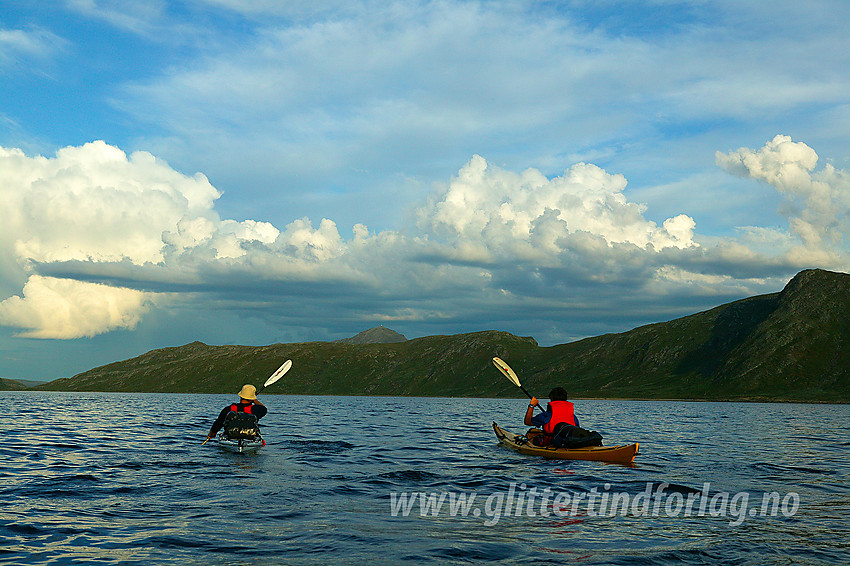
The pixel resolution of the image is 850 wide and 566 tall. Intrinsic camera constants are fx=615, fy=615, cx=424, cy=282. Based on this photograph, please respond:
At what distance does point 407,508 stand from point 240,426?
1462 centimetres

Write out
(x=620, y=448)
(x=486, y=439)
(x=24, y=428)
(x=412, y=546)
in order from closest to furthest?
(x=412, y=546), (x=620, y=448), (x=486, y=439), (x=24, y=428)

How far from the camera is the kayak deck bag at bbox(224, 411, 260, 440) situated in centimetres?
2973

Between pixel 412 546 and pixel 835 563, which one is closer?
pixel 835 563

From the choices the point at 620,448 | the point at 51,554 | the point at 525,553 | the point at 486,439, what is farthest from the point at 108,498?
the point at 486,439

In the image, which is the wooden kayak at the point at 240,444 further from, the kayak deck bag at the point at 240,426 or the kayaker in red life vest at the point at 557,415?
the kayaker in red life vest at the point at 557,415

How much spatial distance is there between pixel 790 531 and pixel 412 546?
9.57 meters

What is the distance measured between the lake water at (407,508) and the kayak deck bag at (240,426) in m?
1.04

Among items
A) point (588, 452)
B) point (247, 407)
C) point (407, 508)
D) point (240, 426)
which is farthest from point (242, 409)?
point (588, 452)

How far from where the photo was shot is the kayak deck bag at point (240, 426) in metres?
29.7

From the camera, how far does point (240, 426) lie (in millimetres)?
29797

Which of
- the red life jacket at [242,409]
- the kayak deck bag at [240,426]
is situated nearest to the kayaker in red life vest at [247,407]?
the red life jacket at [242,409]

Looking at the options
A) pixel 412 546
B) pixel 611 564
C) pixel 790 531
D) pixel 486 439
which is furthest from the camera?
pixel 486 439

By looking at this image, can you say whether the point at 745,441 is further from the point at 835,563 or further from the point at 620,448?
the point at 835,563

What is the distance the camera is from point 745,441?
4397 cm
